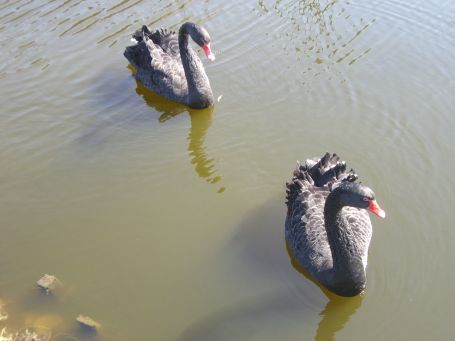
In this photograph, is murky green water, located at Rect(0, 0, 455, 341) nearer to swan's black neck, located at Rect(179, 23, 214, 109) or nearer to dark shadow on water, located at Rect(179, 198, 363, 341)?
dark shadow on water, located at Rect(179, 198, 363, 341)

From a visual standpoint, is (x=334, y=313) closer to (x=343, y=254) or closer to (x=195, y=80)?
(x=343, y=254)

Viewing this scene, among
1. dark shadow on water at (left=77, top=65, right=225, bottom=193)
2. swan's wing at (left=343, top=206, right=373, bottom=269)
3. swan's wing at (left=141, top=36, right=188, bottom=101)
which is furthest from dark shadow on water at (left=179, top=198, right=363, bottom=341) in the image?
swan's wing at (left=141, top=36, right=188, bottom=101)

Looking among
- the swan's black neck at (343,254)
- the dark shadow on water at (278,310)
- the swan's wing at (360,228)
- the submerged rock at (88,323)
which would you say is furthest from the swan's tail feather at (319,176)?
the submerged rock at (88,323)

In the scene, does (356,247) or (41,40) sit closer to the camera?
(356,247)

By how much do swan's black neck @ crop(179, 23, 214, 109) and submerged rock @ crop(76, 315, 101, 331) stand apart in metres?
4.06

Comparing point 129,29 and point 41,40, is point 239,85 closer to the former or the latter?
point 129,29

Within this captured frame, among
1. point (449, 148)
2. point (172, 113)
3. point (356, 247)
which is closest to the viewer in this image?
point (356, 247)

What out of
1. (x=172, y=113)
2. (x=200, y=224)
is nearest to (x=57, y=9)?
(x=172, y=113)

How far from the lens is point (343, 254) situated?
5.43 meters

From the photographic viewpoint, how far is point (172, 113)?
356 inches

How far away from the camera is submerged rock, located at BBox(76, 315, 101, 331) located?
558 cm

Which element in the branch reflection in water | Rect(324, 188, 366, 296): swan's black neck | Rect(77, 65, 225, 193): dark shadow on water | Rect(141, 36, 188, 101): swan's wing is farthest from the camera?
Rect(141, 36, 188, 101): swan's wing

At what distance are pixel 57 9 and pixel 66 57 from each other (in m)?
1.90

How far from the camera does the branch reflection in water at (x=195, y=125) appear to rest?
7.62 meters
